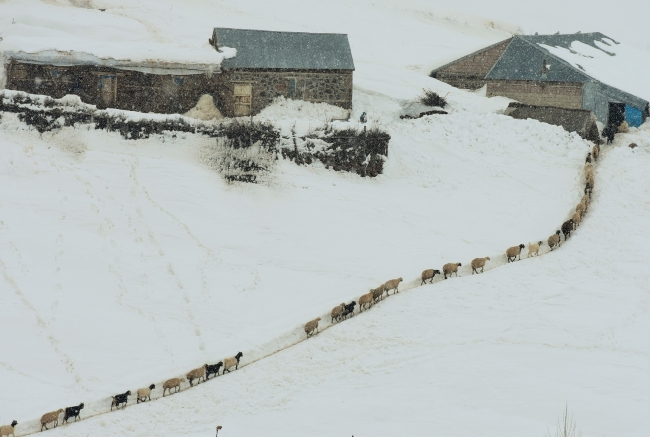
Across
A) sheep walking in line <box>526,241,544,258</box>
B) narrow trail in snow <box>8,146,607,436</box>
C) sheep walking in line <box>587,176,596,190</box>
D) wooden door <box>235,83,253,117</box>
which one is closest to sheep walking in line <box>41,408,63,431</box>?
narrow trail in snow <box>8,146,607,436</box>

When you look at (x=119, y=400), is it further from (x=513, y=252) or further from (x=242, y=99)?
(x=242, y=99)

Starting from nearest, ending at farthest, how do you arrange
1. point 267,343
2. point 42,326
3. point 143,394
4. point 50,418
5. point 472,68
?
1. point 50,418
2. point 143,394
3. point 42,326
4. point 267,343
5. point 472,68

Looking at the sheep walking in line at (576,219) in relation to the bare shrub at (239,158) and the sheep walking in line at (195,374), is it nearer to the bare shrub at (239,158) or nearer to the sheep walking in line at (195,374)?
the bare shrub at (239,158)

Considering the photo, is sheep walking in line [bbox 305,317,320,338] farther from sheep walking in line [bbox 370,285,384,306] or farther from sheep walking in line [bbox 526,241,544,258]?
sheep walking in line [bbox 526,241,544,258]

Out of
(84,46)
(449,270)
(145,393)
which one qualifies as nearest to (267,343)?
(145,393)

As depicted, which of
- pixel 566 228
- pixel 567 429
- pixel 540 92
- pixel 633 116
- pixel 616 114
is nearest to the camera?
pixel 567 429

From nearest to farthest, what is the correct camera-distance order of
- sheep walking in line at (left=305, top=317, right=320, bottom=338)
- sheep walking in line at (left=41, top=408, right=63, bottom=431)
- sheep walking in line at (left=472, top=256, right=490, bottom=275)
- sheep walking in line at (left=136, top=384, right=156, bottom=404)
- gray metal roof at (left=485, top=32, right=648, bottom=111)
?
sheep walking in line at (left=41, top=408, right=63, bottom=431) → sheep walking in line at (left=136, top=384, right=156, bottom=404) → sheep walking in line at (left=305, top=317, right=320, bottom=338) → sheep walking in line at (left=472, top=256, right=490, bottom=275) → gray metal roof at (left=485, top=32, right=648, bottom=111)

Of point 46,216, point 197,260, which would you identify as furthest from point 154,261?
point 46,216
